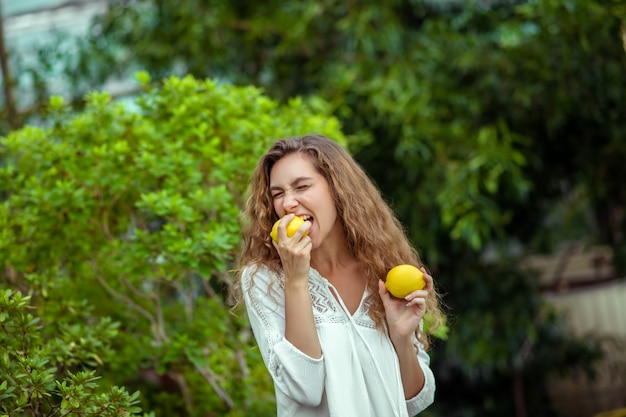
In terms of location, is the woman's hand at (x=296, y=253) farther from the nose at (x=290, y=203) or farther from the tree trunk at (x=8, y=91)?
the tree trunk at (x=8, y=91)

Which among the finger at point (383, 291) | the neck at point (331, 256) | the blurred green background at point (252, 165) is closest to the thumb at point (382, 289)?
the finger at point (383, 291)

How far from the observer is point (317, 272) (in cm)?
219

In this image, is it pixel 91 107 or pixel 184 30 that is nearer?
pixel 91 107

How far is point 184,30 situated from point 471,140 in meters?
2.06

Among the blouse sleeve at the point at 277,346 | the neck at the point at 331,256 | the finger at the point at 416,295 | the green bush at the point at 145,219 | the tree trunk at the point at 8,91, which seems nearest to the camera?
the blouse sleeve at the point at 277,346

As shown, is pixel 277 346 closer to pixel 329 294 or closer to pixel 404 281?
pixel 329 294

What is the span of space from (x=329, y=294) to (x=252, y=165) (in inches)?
49.1

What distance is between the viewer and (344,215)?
226 centimetres

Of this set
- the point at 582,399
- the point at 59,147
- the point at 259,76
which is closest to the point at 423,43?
the point at 259,76

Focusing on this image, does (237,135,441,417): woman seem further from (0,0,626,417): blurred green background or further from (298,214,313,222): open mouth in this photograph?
(0,0,626,417): blurred green background

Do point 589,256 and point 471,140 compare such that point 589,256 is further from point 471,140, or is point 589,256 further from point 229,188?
point 229,188

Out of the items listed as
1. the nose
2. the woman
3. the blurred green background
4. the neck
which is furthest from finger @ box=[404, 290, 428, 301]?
the blurred green background

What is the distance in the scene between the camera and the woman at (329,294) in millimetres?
1986

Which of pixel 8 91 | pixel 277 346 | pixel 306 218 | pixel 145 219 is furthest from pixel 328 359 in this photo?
pixel 8 91
